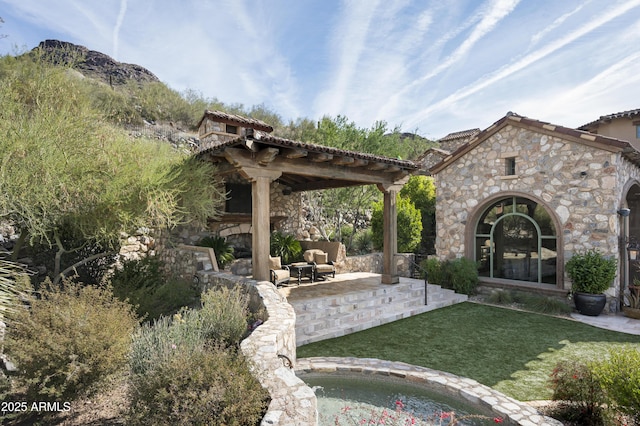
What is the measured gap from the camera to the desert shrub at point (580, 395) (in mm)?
3207

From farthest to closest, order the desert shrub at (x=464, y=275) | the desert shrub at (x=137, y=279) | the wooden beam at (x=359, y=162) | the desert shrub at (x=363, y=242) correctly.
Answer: the desert shrub at (x=363, y=242)
the desert shrub at (x=464, y=275)
the wooden beam at (x=359, y=162)
the desert shrub at (x=137, y=279)

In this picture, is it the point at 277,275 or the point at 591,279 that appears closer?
the point at 591,279

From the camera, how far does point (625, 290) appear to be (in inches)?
327

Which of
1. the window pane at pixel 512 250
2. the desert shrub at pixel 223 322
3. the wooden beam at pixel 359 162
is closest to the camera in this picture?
the desert shrub at pixel 223 322

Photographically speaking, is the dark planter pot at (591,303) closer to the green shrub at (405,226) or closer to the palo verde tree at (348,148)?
the green shrub at (405,226)

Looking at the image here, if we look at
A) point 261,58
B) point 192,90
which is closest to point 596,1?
point 261,58

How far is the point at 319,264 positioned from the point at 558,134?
6.94 meters

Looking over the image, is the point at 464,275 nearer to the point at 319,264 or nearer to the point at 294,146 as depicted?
the point at 319,264

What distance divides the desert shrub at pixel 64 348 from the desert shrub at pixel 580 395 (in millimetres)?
4718

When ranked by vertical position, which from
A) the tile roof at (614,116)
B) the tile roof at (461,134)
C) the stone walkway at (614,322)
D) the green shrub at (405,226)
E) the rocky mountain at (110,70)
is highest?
the rocky mountain at (110,70)

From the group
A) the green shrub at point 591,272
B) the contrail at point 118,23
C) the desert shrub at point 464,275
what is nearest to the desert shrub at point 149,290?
the contrail at point 118,23

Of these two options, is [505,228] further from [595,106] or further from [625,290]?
[595,106]

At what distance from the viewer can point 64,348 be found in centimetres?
344

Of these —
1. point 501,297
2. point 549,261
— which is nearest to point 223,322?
point 501,297
